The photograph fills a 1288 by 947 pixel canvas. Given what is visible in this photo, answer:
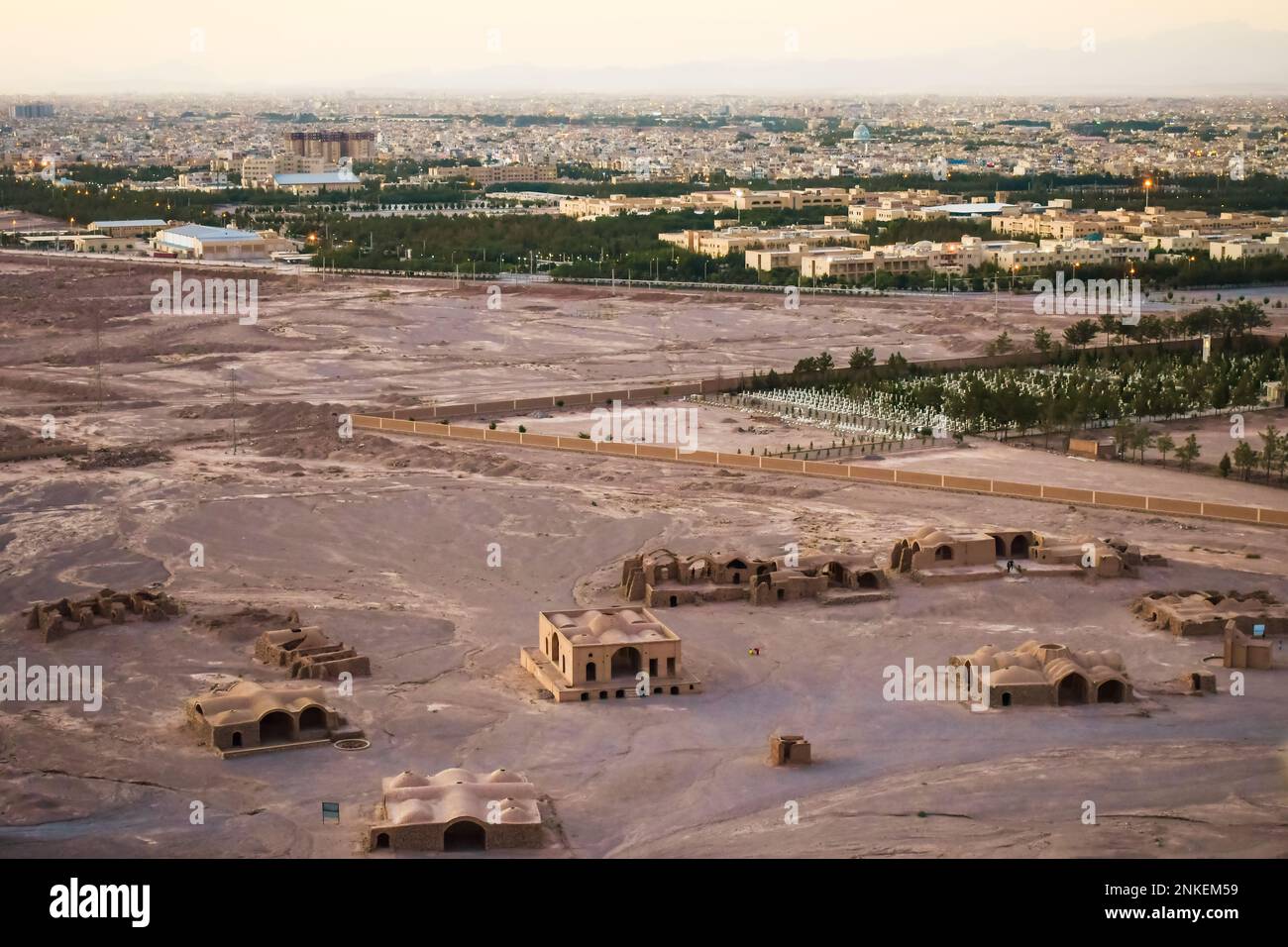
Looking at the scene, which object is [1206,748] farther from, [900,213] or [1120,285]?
[900,213]

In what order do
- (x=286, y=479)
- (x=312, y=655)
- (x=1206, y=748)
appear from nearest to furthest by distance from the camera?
(x=1206, y=748) < (x=312, y=655) < (x=286, y=479)

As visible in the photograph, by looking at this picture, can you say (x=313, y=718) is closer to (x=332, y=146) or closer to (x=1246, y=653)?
(x=1246, y=653)

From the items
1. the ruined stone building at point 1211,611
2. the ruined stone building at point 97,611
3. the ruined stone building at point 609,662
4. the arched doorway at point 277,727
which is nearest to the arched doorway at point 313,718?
the arched doorway at point 277,727

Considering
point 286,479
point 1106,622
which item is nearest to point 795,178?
point 286,479

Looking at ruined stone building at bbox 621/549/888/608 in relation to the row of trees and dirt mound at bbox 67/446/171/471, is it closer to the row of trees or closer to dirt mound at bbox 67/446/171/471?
the row of trees

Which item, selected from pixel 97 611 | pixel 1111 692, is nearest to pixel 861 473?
pixel 1111 692
